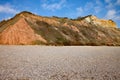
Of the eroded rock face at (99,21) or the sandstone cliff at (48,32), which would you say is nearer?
the sandstone cliff at (48,32)

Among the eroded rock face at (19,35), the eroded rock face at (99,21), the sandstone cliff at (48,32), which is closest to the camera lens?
the eroded rock face at (19,35)

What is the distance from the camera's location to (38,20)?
48.6 meters

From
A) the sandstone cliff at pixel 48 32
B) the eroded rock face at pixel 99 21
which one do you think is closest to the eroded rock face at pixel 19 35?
the sandstone cliff at pixel 48 32

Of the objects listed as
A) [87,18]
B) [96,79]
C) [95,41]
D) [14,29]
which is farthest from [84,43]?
[96,79]

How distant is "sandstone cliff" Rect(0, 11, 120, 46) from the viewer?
39.1 meters

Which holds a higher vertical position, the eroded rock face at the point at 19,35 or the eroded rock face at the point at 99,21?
the eroded rock face at the point at 99,21

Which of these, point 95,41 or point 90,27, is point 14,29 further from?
point 90,27

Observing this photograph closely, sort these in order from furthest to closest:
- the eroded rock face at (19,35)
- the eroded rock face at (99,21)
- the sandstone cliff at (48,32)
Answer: the eroded rock face at (99,21), the sandstone cliff at (48,32), the eroded rock face at (19,35)

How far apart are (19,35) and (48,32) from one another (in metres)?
8.42

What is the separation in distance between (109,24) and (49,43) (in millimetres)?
52151

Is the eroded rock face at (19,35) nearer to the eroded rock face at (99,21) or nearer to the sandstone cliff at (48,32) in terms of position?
the sandstone cliff at (48,32)

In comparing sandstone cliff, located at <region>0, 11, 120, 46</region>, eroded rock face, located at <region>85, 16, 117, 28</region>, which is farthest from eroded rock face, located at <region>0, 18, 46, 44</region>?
eroded rock face, located at <region>85, 16, 117, 28</region>

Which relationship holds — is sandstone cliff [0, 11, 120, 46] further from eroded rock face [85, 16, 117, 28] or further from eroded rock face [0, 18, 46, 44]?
eroded rock face [85, 16, 117, 28]

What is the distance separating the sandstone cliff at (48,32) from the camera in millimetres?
39125
